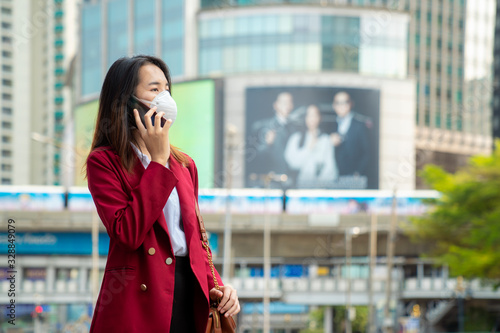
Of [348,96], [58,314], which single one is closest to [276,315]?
[58,314]

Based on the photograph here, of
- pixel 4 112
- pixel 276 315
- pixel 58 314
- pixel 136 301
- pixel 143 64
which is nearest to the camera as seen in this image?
pixel 136 301

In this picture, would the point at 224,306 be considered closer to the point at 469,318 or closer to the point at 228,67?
the point at 469,318

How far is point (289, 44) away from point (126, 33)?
13.9 meters

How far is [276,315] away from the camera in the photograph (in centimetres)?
8062

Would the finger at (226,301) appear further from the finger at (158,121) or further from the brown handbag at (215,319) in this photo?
the finger at (158,121)

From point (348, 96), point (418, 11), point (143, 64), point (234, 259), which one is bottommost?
point (234, 259)

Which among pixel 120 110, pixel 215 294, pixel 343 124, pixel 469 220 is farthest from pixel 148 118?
pixel 343 124

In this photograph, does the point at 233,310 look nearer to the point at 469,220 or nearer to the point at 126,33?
the point at 469,220

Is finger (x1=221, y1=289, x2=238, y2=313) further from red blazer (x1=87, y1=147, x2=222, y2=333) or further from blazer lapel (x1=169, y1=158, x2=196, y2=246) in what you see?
blazer lapel (x1=169, y1=158, x2=196, y2=246)

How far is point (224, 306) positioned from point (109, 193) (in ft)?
1.95

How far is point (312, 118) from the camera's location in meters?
63.7

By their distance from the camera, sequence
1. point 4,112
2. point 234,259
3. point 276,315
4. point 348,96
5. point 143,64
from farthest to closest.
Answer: point 4,112 → point 276,315 → point 348,96 → point 234,259 → point 143,64

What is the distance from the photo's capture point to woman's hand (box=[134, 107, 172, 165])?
10.1 feet

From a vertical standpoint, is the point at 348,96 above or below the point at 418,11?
below
